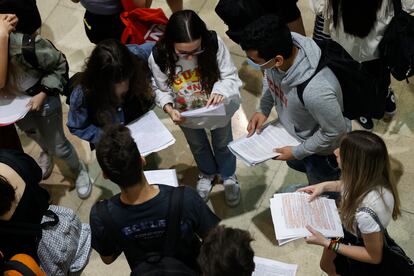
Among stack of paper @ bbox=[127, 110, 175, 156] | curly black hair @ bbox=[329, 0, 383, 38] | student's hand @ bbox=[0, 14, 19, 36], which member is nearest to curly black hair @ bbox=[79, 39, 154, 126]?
stack of paper @ bbox=[127, 110, 175, 156]

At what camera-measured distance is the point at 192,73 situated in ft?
11.4

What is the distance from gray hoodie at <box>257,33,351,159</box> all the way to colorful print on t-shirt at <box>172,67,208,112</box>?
0.44 metres

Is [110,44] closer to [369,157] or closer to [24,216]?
[24,216]

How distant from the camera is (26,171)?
9.73 feet

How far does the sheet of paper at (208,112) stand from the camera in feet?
11.1

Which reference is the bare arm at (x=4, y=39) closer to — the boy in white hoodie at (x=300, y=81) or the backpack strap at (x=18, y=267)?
the backpack strap at (x=18, y=267)

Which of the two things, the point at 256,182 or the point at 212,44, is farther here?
the point at 256,182

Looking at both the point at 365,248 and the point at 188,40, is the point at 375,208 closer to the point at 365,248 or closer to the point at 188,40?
the point at 365,248

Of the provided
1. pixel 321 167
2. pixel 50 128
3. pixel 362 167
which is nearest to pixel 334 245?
pixel 362 167

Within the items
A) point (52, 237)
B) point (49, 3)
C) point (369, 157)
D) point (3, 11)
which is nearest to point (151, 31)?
point (3, 11)

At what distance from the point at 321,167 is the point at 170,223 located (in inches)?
50.2

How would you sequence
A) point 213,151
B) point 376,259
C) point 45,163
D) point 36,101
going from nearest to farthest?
point 376,259 < point 36,101 < point 213,151 < point 45,163

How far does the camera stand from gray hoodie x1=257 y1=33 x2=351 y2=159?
2.92 m

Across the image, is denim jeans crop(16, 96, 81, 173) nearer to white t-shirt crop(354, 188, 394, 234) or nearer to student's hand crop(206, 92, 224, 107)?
student's hand crop(206, 92, 224, 107)
